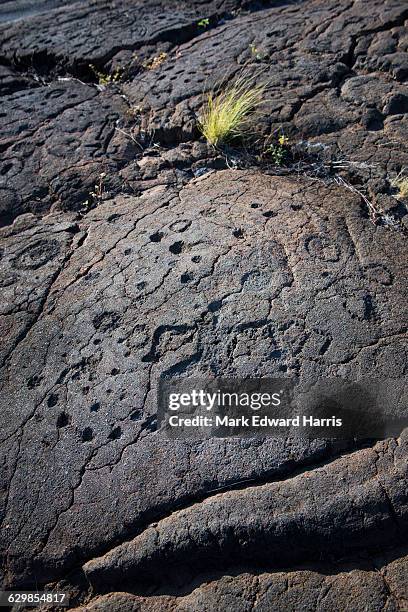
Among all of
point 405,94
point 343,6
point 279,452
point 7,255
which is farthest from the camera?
point 343,6

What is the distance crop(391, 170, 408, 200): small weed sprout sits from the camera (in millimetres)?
2850

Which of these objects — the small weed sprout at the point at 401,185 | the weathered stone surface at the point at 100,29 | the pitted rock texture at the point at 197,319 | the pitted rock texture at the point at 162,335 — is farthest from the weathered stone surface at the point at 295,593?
the weathered stone surface at the point at 100,29

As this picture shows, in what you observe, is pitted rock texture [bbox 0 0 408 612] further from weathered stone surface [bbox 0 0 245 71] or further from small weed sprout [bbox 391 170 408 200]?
weathered stone surface [bbox 0 0 245 71]

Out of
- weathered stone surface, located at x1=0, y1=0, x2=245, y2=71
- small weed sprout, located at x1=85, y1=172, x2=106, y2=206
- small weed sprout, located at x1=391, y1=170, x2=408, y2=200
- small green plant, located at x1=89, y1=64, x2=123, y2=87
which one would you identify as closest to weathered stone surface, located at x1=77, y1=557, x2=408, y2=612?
small weed sprout, located at x1=391, y1=170, x2=408, y2=200

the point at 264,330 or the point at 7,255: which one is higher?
the point at 7,255

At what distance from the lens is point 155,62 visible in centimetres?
409

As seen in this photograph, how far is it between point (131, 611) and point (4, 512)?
564 mm

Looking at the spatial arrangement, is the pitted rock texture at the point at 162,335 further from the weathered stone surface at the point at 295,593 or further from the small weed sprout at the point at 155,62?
the small weed sprout at the point at 155,62

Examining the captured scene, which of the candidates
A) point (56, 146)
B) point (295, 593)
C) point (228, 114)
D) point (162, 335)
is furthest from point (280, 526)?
point (56, 146)

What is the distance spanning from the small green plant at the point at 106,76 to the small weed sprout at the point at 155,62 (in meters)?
0.17

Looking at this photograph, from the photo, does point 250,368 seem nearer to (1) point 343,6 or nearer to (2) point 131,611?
(2) point 131,611

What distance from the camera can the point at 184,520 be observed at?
6.50 feet

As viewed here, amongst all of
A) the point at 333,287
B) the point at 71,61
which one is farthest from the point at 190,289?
the point at 71,61

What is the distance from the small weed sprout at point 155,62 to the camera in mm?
4055
